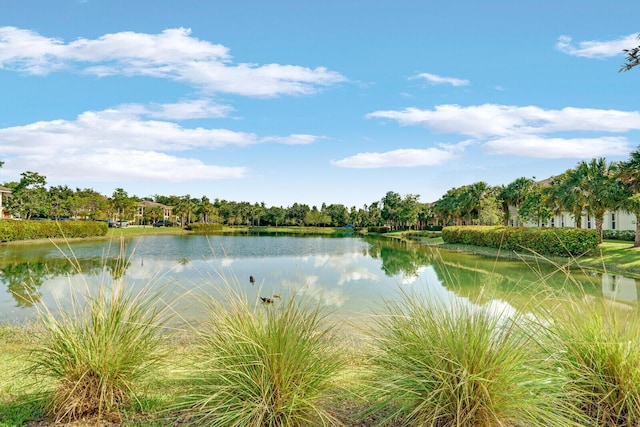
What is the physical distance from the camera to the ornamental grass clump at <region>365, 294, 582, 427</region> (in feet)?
7.37

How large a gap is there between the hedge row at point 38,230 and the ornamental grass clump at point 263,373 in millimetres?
27552

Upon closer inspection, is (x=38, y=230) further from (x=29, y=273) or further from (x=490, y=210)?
(x=490, y=210)

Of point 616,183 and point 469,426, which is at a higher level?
point 616,183

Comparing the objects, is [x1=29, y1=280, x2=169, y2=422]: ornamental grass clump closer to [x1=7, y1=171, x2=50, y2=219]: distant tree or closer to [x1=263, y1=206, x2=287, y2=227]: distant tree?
[x1=7, y1=171, x2=50, y2=219]: distant tree

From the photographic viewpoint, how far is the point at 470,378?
2193 mm

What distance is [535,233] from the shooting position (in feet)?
74.8

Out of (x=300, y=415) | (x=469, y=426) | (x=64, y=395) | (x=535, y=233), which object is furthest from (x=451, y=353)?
(x=535, y=233)

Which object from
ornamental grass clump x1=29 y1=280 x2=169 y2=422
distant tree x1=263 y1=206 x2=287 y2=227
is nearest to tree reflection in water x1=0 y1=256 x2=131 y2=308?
ornamental grass clump x1=29 y1=280 x2=169 y2=422

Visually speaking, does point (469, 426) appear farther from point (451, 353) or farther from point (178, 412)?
point (178, 412)

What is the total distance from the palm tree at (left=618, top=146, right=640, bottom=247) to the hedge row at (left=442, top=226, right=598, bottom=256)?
1990 mm

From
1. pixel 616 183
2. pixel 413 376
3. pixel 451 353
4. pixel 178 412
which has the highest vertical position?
pixel 616 183

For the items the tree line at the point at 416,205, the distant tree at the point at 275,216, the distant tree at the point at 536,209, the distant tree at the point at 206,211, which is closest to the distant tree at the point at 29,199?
the tree line at the point at 416,205

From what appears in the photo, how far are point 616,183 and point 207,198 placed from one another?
68.6 meters

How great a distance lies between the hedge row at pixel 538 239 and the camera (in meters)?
20.1
